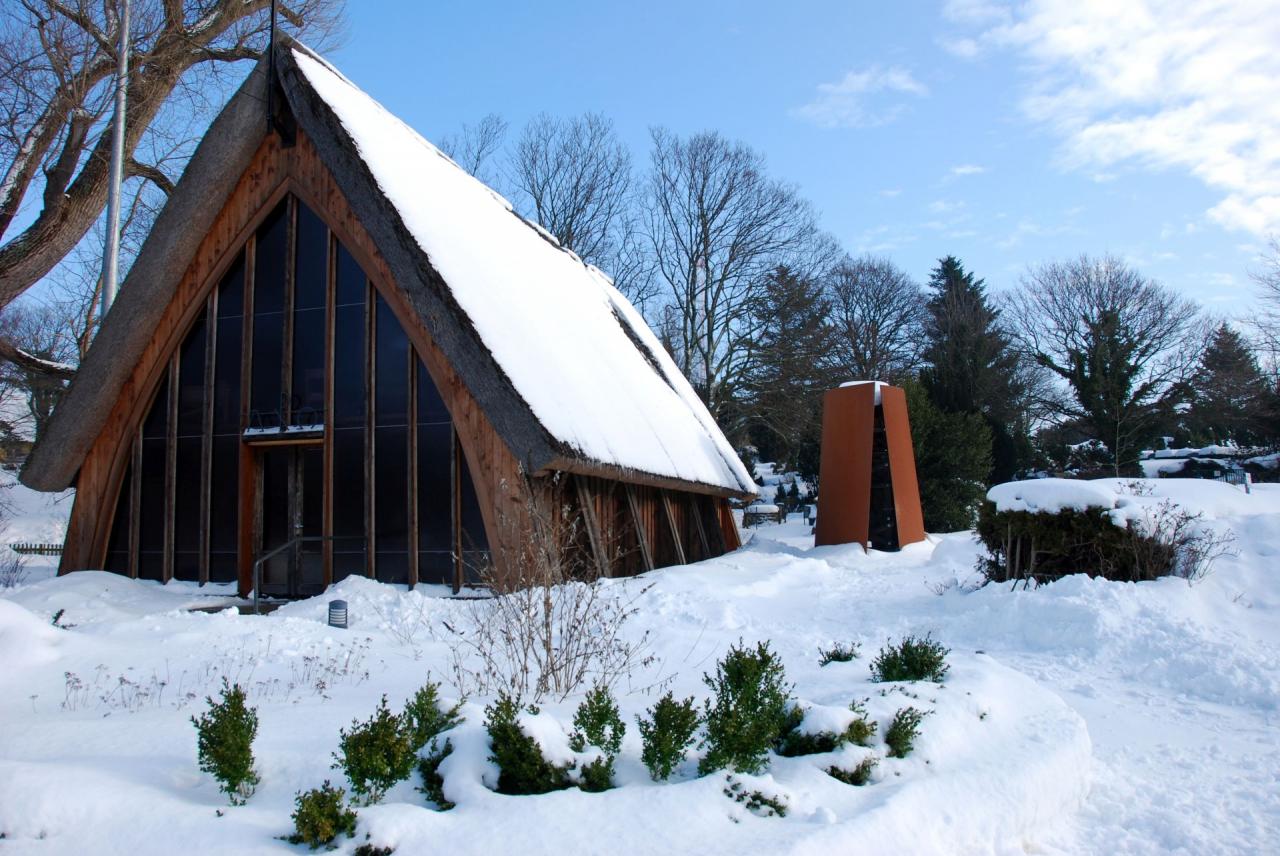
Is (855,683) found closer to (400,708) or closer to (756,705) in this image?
(756,705)

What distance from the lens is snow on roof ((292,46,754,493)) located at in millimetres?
10031

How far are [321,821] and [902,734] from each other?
106 inches

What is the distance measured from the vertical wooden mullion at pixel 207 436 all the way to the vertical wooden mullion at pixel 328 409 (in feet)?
5.15

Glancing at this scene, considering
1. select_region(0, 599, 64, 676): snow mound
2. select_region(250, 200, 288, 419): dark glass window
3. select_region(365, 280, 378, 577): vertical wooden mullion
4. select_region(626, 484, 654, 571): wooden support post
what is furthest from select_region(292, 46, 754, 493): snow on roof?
select_region(0, 599, 64, 676): snow mound

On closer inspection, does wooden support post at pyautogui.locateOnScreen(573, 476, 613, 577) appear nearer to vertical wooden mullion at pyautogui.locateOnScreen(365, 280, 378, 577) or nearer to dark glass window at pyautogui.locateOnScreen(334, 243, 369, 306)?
vertical wooden mullion at pyautogui.locateOnScreen(365, 280, 378, 577)

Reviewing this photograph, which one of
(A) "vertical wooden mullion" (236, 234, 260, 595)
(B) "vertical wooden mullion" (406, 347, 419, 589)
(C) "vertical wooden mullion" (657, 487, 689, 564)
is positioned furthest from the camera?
(C) "vertical wooden mullion" (657, 487, 689, 564)

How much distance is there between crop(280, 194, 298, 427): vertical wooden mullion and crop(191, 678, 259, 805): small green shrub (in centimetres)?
801

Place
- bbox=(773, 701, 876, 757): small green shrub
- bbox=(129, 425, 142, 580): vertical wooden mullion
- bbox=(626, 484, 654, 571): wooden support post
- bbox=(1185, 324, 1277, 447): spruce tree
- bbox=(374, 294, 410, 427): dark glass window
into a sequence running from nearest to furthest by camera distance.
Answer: bbox=(773, 701, 876, 757): small green shrub
bbox=(374, 294, 410, 427): dark glass window
bbox=(129, 425, 142, 580): vertical wooden mullion
bbox=(626, 484, 654, 571): wooden support post
bbox=(1185, 324, 1277, 447): spruce tree

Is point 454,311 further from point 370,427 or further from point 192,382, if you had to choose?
point 192,382

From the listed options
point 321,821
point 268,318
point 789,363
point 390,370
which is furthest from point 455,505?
point 789,363

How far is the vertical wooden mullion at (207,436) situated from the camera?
11234 millimetres

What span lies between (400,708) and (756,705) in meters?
2.37

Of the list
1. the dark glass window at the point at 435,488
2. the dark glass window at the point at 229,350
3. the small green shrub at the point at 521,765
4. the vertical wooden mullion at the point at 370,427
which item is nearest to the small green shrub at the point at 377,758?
the small green shrub at the point at 521,765

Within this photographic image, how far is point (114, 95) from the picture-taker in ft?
40.5
